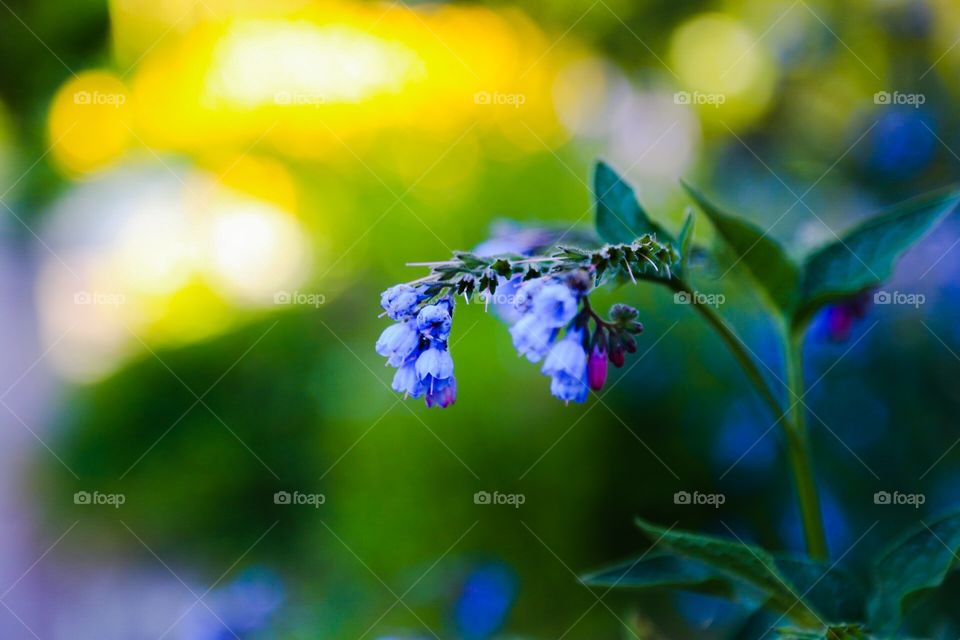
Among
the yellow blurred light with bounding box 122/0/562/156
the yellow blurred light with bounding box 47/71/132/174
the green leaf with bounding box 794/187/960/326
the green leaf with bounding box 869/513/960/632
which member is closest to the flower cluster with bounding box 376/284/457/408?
the green leaf with bounding box 794/187/960/326

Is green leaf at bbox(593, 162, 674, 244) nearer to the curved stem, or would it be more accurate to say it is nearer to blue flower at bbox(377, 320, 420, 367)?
the curved stem

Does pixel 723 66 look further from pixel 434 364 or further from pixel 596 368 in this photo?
pixel 434 364

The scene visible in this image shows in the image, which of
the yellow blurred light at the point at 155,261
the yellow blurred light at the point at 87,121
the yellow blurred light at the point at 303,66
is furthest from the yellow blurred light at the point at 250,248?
the yellow blurred light at the point at 87,121

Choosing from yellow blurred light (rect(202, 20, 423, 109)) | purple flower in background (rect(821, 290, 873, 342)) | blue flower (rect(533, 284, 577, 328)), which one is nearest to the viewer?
blue flower (rect(533, 284, 577, 328))

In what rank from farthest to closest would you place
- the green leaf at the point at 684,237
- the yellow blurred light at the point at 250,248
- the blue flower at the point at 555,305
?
the yellow blurred light at the point at 250,248
the green leaf at the point at 684,237
the blue flower at the point at 555,305

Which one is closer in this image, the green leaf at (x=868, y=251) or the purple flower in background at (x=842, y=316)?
the green leaf at (x=868, y=251)

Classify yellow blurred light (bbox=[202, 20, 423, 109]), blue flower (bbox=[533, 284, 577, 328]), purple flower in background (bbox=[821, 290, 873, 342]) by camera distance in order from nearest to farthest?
blue flower (bbox=[533, 284, 577, 328]), purple flower in background (bbox=[821, 290, 873, 342]), yellow blurred light (bbox=[202, 20, 423, 109])

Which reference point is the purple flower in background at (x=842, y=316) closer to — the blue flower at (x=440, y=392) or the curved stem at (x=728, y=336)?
the curved stem at (x=728, y=336)

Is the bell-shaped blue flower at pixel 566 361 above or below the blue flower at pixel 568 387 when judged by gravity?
above
